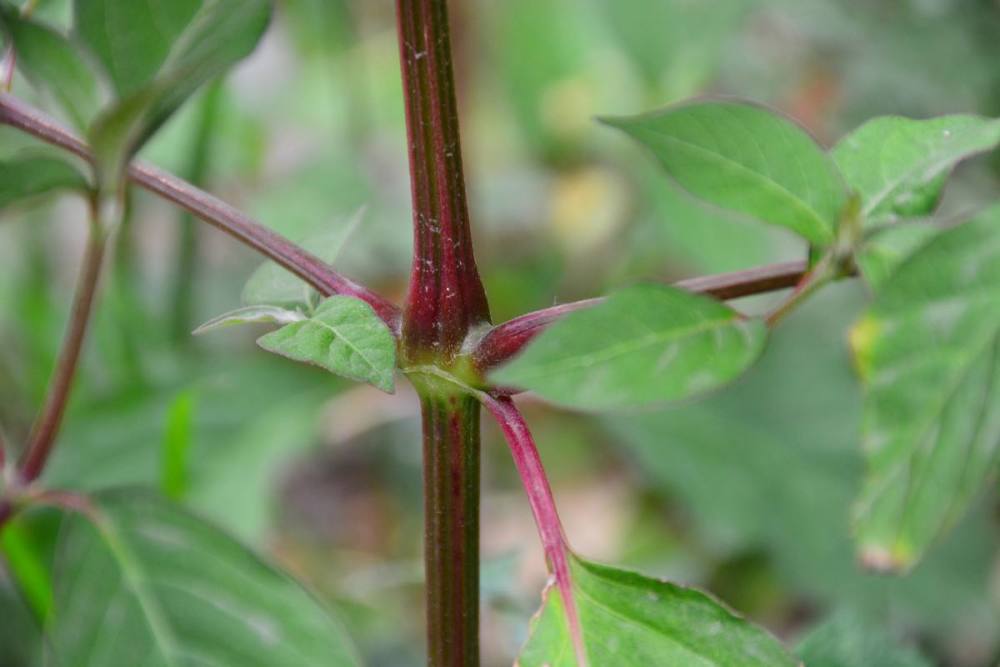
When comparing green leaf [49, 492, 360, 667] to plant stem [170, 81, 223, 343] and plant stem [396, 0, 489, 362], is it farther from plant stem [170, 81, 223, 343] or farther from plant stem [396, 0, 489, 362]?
plant stem [170, 81, 223, 343]

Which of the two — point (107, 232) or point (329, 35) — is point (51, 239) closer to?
point (329, 35)

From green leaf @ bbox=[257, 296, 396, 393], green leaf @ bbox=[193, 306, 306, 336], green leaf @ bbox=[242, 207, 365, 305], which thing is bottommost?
green leaf @ bbox=[257, 296, 396, 393]

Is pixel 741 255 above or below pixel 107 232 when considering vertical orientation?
below

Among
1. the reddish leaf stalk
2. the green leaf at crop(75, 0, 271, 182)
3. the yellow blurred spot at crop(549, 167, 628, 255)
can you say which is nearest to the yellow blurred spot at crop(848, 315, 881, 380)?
the reddish leaf stalk

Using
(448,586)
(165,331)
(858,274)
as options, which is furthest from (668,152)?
(165,331)

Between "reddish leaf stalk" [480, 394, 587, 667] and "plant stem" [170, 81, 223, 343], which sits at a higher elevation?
"plant stem" [170, 81, 223, 343]

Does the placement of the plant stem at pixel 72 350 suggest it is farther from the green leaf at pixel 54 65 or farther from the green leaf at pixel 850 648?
the green leaf at pixel 850 648

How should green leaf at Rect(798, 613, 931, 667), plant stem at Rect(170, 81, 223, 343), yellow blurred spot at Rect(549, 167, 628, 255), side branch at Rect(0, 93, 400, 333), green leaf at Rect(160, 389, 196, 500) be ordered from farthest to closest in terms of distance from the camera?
yellow blurred spot at Rect(549, 167, 628, 255) < plant stem at Rect(170, 81, 223, 343) < green leaf at Rect(160, 389, 196, 500) < green leaf at Rect(798, 613, 931, 667) < side branch at Rect(0, 93, 400, 333)
